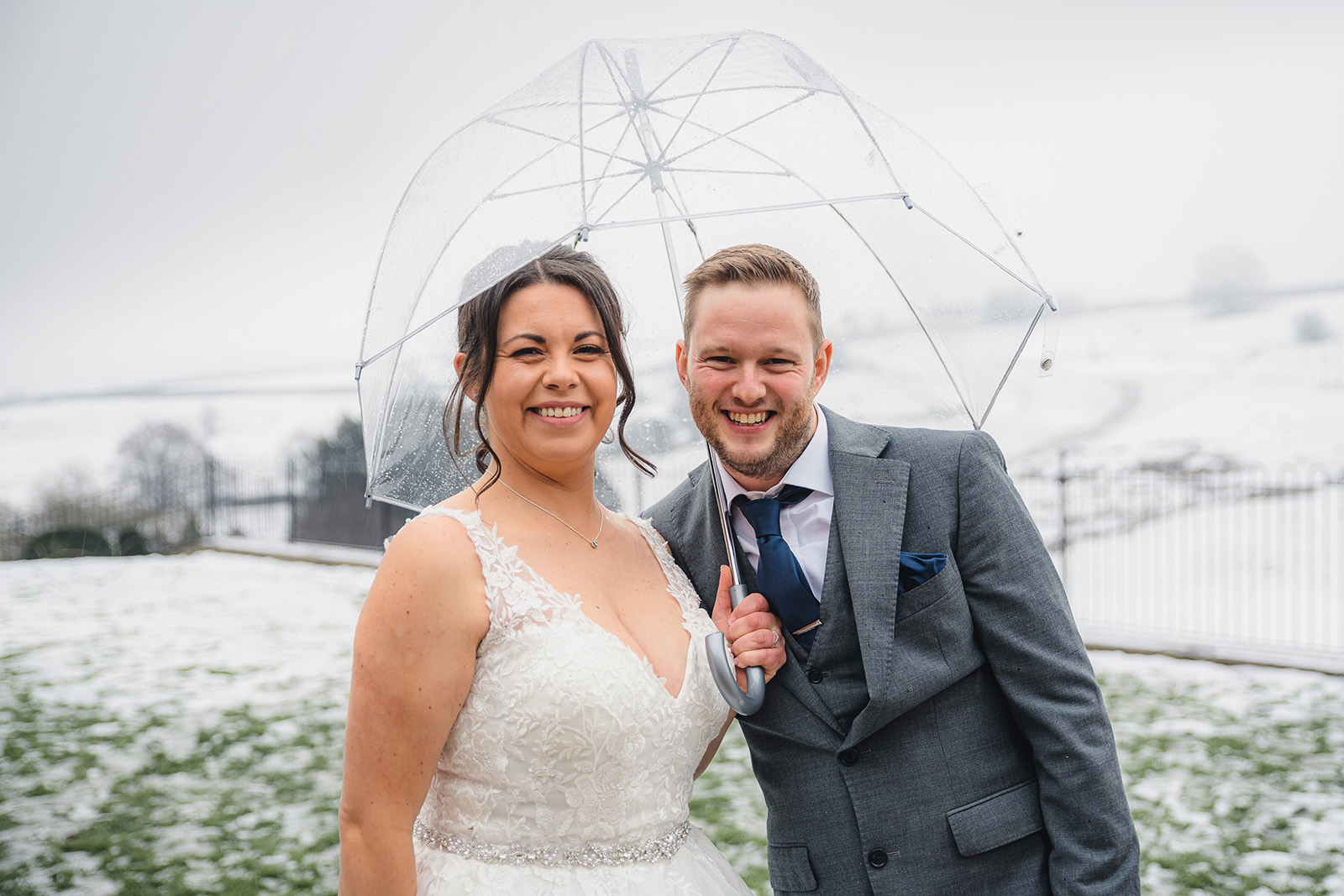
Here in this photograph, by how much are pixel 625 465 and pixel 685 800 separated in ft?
3.43

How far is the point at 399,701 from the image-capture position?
1.87 meters

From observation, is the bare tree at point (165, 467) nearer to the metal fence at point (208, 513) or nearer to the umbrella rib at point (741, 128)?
the metal fence at point (208, 513)

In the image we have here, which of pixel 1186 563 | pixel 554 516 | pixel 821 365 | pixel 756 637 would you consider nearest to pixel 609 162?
pixel 821 365

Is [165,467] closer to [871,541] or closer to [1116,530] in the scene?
[1116,530]

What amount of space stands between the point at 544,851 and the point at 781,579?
2.65 ft

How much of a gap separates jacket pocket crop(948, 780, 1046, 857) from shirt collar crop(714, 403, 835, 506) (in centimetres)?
78

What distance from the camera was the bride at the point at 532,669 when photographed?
1905 millimetres

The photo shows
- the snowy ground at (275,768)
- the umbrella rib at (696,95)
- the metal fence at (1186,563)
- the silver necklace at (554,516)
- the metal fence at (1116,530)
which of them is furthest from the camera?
the metal fence at (1186,563)

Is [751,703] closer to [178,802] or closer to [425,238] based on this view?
[425,238]

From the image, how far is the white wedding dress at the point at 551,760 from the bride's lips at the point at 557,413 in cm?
29

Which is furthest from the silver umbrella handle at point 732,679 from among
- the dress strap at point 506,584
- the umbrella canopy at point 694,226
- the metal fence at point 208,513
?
the metal fence at point 208,513

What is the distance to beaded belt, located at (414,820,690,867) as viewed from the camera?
2057 millimetres

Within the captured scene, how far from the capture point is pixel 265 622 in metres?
12.2

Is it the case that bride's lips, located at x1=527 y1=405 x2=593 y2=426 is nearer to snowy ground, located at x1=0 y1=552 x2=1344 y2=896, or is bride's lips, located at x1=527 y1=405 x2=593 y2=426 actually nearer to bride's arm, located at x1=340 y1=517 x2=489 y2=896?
bride's arm, located at x1=340 y1=517 x2=489 y2=896
